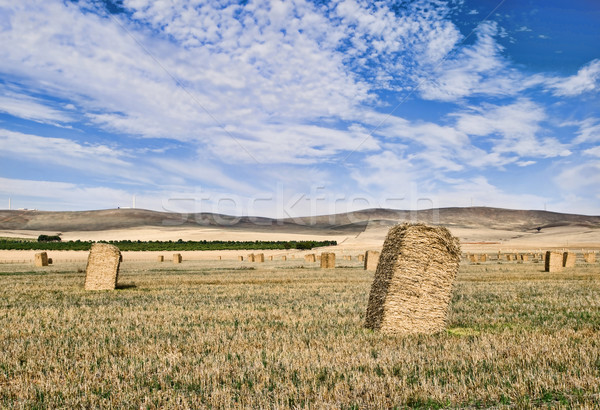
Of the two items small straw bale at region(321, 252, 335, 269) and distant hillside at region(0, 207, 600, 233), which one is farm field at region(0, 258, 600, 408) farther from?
distant hillside at region(0, 207, 600, 233)

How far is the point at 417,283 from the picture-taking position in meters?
10.1

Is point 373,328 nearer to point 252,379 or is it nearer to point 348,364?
point 348,364

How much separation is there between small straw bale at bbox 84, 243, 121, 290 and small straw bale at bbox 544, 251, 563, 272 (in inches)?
970

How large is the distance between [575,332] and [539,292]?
331 inches

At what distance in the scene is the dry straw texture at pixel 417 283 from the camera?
9.86 metres

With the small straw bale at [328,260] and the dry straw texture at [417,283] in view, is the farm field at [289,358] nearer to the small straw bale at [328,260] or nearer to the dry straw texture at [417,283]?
the dry straw texture at [417,283]

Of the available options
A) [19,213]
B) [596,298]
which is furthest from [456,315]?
[19,213]

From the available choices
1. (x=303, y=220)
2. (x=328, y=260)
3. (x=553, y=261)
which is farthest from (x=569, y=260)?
(x=303, y=220)

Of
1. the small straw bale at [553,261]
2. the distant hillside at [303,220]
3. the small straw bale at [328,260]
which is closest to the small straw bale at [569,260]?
the small straw bale at [553,261]

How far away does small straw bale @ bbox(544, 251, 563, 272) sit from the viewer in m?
29.5

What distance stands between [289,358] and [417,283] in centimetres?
404

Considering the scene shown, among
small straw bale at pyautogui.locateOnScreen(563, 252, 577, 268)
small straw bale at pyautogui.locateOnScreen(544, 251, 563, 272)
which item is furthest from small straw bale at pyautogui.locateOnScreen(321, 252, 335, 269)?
small straw bale at pyautogui.locateOnScreen(563, 252, 577, 268)

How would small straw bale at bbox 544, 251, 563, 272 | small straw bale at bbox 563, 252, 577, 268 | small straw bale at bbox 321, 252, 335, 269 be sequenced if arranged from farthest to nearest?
small straw bale at bbox 321, 252, 335, 269 → small straw bale at bbox 563, 252, 577, 268 → small straw bale at bbox 544, 251, 563, 272

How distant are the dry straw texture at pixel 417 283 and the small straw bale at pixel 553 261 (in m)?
22.6
